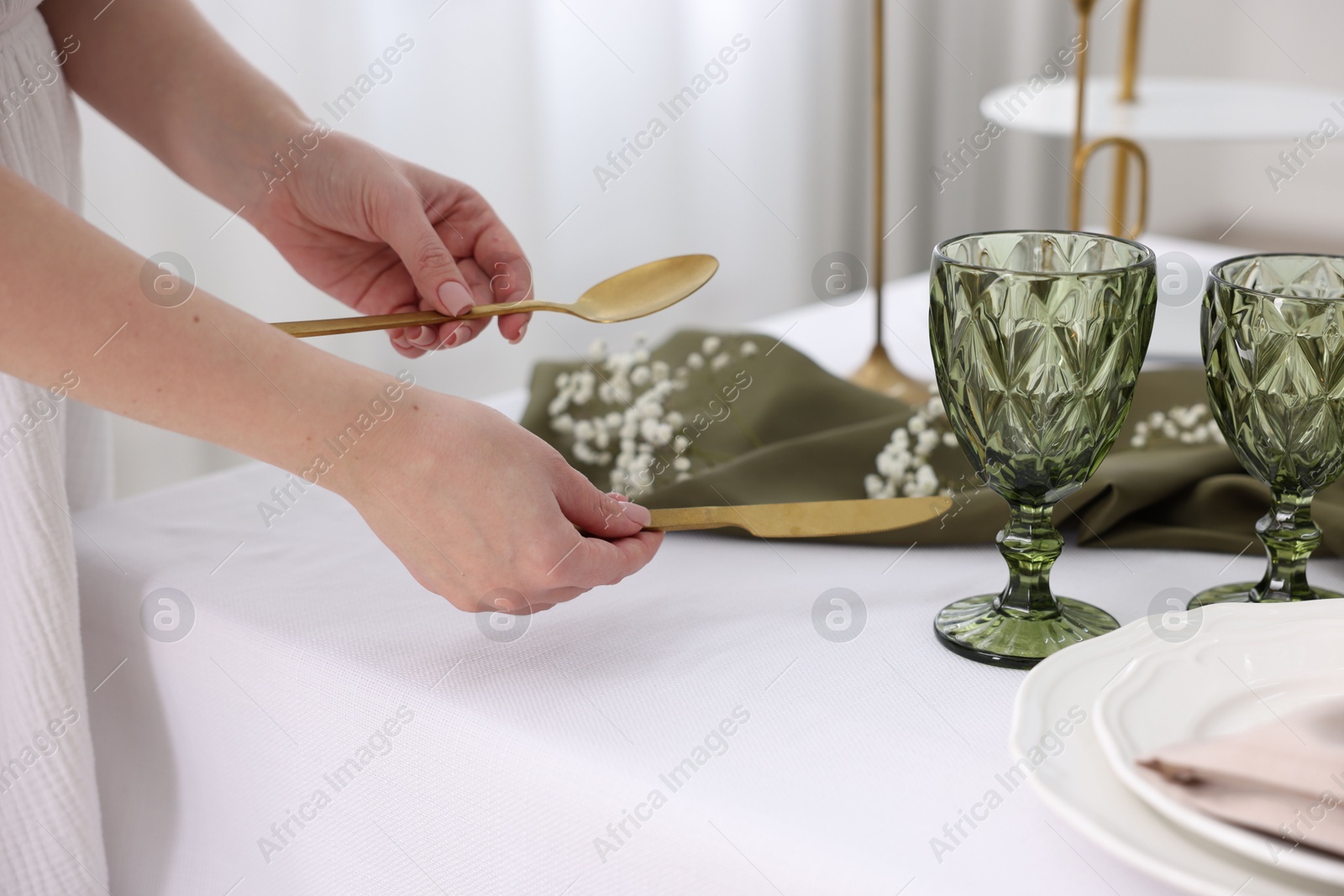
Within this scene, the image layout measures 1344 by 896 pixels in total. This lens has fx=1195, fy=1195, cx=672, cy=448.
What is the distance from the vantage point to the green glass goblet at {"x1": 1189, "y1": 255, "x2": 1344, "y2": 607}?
493 millimetres

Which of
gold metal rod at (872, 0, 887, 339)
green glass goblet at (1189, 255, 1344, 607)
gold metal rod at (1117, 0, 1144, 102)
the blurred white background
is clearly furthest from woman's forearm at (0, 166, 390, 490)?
gold metal rod at (1117, 0, 1144, 102)

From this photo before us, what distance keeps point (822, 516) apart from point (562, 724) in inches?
5.8

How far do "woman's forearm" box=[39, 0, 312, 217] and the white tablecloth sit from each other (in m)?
0.22

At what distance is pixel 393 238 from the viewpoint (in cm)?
71

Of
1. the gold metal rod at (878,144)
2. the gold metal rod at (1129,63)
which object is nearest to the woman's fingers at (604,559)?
the gold metal rod at (878,144)

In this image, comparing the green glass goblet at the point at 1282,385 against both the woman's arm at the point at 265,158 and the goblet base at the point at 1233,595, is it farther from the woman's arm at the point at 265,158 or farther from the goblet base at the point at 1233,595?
the woman's arm at the point at 265,158

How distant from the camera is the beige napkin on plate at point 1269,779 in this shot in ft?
1.11

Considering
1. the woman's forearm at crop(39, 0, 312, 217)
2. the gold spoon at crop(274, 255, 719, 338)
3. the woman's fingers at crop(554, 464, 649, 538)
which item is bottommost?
the woman's fingers at crop(554, 464, 649, 538)

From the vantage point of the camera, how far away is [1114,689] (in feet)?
1.40

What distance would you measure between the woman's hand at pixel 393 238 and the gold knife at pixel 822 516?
203 mm

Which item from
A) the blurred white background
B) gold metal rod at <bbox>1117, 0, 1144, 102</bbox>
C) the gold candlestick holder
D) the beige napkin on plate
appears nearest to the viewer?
the beige napkin on plate

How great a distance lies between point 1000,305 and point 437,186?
399mm

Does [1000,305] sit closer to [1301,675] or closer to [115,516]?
[1301,675]

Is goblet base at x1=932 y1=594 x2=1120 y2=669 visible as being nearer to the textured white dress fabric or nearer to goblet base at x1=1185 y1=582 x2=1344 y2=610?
goblet base at x1=1185 y1=582 x2=1344 y2=610
